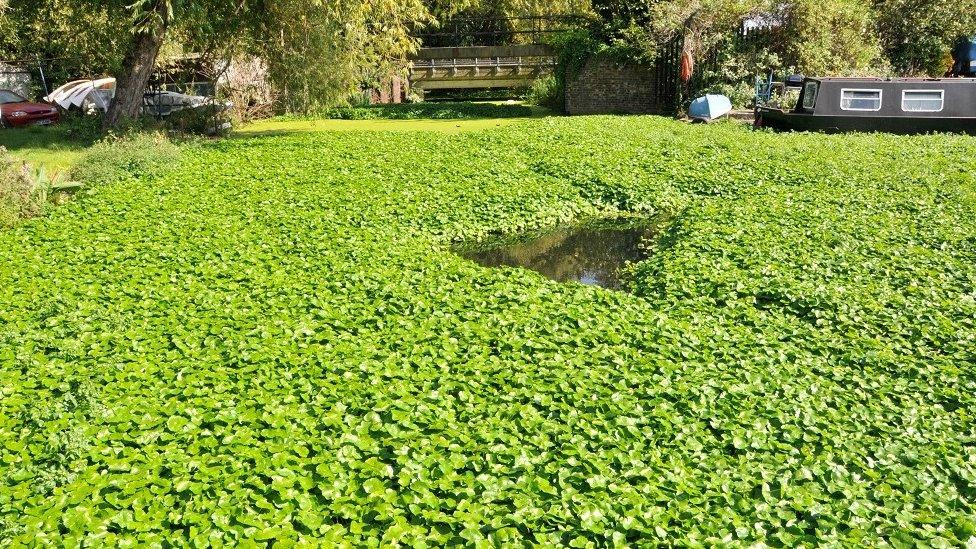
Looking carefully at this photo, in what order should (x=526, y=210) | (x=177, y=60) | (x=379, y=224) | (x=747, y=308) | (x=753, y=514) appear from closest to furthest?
(x=753, y=514) → (x=747, y=308) → (x=379, y=224) → (x=526, y=210) → (x=177, y=60)

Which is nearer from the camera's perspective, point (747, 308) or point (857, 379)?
point (857, 379)

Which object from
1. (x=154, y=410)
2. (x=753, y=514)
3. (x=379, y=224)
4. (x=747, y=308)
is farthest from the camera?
(x=379, y=224)

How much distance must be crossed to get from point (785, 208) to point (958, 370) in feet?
17.6

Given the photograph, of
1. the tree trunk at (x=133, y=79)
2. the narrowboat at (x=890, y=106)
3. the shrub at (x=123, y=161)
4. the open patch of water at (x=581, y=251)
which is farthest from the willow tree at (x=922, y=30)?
the shrub at (x=123, y=161)

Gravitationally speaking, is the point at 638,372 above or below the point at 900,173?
below

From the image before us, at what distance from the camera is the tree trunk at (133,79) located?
18.6 metres

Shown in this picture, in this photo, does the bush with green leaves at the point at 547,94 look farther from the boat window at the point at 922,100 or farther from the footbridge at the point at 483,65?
the boat window at the point at 922,100

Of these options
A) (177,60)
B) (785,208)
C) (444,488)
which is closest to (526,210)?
(785,208)

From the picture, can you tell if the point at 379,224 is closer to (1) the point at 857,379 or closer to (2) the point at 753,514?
(1) the point at 857,379

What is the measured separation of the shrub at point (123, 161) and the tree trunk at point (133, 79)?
9.64 ft

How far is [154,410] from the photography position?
5.91 meters

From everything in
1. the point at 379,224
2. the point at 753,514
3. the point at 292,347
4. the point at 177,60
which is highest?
the point at 177,60

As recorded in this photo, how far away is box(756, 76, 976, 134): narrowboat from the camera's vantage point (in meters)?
18.0

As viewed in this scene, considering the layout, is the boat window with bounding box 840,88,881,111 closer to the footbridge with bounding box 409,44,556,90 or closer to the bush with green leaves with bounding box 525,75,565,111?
the bush with green leaves with bounding box 525,75,565,111
